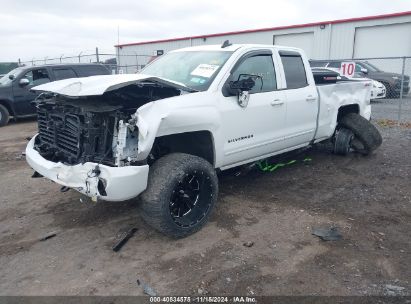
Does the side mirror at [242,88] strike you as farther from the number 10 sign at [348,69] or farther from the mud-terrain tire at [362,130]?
the number 10 sign at [348,69]

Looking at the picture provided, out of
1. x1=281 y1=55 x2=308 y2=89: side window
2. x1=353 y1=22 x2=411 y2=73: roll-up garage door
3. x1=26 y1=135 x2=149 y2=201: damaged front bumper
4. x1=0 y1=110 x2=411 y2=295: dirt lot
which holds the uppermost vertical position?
x1=353 y1=22 x2=411 y2=73: roll-up garage door

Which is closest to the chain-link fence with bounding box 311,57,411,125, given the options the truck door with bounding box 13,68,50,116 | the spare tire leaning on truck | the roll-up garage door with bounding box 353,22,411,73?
the roll-up garage door with bounding box 353,22,411,73

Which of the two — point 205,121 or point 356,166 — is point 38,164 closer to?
point 205,121

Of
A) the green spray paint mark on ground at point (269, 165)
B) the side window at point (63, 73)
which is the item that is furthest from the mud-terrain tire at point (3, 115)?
the green spray paint mark on ground at point (269, 165)

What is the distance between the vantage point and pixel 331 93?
232 inches

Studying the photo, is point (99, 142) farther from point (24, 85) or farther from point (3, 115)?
point (3, 115)

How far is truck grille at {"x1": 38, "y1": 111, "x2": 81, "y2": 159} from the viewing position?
372 cm

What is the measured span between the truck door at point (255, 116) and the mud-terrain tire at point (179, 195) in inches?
20.4

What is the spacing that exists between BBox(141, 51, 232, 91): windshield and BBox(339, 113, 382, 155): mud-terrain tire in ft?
9.93

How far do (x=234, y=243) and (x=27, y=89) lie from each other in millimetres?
9148

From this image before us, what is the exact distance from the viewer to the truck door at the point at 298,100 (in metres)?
5.12

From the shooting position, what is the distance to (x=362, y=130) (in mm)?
6426

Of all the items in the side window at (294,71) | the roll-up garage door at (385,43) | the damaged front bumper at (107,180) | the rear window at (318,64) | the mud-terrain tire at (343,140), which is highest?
the roll-up garage door at (385,43)

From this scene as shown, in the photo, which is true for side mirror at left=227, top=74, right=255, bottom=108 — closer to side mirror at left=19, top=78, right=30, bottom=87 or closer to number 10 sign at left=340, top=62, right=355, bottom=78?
side mirror at left=19, top=78, right=30, bottom=87
